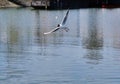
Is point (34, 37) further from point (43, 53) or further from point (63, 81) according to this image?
point (63, 81)

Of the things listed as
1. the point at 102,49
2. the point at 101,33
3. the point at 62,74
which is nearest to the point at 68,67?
the point at 62,74

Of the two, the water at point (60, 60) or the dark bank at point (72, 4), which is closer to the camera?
the water at point (60, 60)

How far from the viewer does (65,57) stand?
21516 millimetres

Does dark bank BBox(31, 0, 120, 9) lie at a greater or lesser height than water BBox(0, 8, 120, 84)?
greater

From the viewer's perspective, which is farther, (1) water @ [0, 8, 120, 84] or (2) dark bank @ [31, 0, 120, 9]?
(2) dark bank @ [31, 0, 120, 9]

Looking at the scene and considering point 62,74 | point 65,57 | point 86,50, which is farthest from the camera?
point 86,50

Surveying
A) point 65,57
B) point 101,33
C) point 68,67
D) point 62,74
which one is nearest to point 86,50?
point 65,57

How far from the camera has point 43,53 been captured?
74.7 feet

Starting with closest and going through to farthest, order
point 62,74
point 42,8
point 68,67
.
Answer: point 62,74, point 68,67, point 42,8

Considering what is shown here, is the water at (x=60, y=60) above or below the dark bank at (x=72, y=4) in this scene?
below

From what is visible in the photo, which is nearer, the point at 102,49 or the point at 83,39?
the point at 102,49

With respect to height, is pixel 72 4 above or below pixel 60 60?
above

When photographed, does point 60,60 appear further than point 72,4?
No

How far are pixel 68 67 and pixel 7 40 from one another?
414 inches
